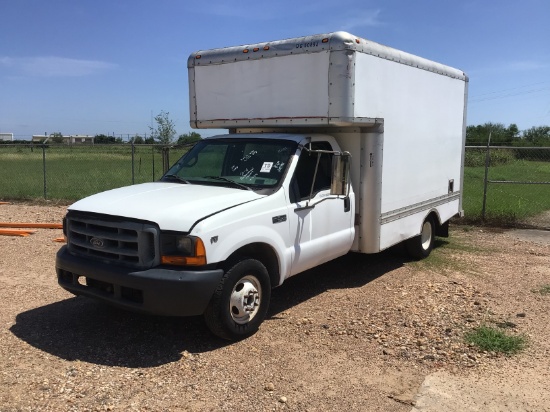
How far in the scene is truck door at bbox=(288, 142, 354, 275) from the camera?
546 cm

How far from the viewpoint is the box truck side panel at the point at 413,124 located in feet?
20.6

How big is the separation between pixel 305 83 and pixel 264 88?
60cm

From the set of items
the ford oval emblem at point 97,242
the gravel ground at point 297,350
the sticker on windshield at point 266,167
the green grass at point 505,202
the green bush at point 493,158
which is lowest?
the gravel ground at point 297,350

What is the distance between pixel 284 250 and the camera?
5.26 meters

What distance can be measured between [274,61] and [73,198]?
10.0 meters

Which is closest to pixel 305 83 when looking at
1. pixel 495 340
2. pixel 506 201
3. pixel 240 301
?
pixel 240 301

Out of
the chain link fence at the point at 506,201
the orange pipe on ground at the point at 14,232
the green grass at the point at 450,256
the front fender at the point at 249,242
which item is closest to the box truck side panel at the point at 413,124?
the green grass at the point at 450,256

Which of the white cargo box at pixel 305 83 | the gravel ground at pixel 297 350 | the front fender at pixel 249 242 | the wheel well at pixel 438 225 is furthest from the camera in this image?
the wheel well at pixel 438 225

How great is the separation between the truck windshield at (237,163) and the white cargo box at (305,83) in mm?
564

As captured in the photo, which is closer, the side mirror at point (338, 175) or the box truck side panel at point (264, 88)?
the side mirror at point (338, 175)

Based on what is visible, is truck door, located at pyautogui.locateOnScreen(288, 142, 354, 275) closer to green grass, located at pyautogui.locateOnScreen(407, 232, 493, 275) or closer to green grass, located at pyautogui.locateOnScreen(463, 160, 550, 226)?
green grass, located at pyautogui.locateOnScreen(407, 232, 493, 275)

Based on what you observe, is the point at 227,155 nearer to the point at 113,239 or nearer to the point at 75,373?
the point at 113,239

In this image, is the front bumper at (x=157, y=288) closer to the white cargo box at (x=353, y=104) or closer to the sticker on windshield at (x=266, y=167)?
the sticker on windshield at (x=266, y=167)

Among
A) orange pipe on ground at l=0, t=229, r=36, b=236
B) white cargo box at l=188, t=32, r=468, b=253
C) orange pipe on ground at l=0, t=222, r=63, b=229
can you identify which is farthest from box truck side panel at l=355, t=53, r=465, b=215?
orange pipe on ground at l=0, t=222, r=63, b=229
